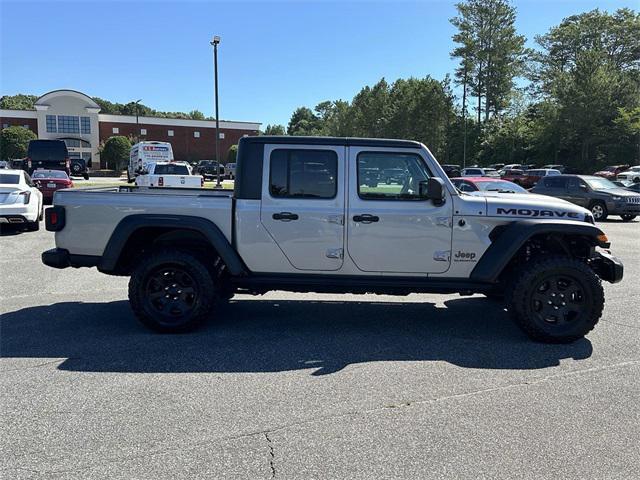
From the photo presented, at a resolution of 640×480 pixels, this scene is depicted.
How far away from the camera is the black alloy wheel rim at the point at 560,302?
519 centimetres

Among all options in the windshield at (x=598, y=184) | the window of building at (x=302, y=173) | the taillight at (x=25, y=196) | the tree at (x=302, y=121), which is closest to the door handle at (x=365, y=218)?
the window of building at (x=302, y=173)

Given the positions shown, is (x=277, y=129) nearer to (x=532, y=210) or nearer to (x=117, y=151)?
(x=117, y=151)

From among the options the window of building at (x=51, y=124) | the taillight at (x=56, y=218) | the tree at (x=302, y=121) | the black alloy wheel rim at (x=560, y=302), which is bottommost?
the black alloy wheel rim at (x=560, y=302)

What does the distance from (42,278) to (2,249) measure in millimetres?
3047

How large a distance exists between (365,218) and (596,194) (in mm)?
15410

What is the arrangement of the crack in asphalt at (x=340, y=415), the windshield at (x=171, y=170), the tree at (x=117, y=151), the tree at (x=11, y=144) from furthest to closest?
1. the tree at (x=117, y=151)
2. the tree at (x=11, y=144)
3. the windshield at (x=171, y=170)
4. the crack in asphalt at (x=340, y=415)

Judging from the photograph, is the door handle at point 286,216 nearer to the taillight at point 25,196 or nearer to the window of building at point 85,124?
the taillight at point 25,196

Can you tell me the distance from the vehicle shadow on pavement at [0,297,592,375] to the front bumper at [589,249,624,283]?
0.77m

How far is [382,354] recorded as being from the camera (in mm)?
4816

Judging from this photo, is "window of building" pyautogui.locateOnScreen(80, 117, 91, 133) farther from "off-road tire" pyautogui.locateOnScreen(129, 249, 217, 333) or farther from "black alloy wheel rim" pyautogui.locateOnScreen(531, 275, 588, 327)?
"black alloy wheel rim" pyautogui.locateOnScreen(531, 275, 588, 327)

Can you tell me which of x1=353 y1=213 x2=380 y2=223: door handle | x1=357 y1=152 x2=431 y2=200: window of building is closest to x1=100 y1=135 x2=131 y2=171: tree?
x1=357 y1=152 x2=431 y2=200: window of building

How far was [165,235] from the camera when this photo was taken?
18.1 ft

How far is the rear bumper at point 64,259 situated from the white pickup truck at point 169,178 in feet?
30.8

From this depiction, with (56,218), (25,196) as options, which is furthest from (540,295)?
(25,196)
